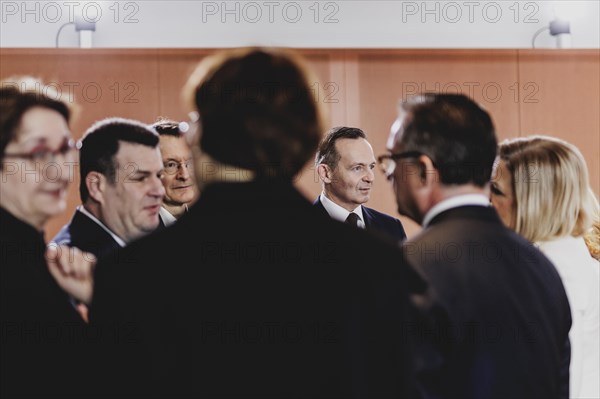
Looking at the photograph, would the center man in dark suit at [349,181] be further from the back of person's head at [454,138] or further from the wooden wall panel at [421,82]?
the back of person's head at [454,138]

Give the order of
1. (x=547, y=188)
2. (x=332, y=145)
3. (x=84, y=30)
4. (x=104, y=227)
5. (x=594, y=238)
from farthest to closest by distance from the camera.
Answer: (x=84, y=30)
(x=332, y=145)
(x=594, y=238)
(x=104, y=227)
(x=547, y=188)

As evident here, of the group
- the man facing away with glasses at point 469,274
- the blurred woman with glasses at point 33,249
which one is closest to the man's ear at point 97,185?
the blurred woman with glasses at point 33,249

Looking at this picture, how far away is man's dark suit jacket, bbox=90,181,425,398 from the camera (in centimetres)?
109

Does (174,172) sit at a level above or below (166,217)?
above

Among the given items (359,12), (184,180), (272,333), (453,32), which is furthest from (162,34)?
(272,333)

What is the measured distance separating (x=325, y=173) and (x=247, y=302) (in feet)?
7.78

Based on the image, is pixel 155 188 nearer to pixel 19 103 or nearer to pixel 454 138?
pixel 19 103

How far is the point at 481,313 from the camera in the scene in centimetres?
145

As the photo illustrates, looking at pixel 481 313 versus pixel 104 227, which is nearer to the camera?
pixel 481 313

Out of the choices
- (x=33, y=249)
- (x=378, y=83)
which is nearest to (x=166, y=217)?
(x=33, y=249)

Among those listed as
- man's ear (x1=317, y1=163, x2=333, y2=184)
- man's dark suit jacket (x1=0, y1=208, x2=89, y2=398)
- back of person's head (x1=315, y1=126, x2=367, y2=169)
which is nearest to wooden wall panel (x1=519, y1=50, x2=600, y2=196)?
back of person's head (x1=315, y1=126, x2=367, y2=169)

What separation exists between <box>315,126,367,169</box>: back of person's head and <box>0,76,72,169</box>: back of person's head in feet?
6.31

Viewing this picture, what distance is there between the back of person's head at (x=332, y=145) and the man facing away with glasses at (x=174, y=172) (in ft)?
2.51

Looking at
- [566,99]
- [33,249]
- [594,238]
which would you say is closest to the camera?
[33,249]
